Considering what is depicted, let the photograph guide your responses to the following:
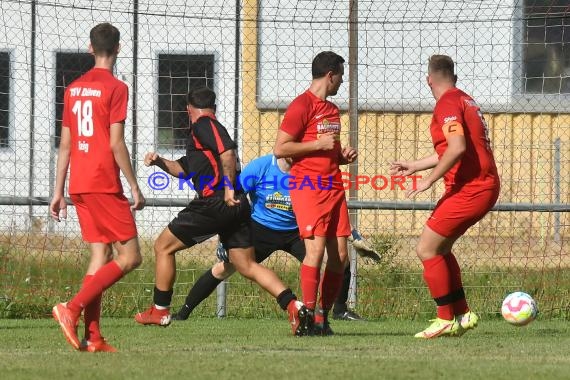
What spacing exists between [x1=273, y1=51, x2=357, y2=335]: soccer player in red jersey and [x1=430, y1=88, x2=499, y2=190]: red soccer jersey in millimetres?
750

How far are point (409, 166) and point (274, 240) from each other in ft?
7.52

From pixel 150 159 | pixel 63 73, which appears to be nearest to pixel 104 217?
pixel 150 159

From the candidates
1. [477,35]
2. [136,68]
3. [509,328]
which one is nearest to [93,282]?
[509,328]

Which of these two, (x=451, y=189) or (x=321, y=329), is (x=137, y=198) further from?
(x=451, y=189)

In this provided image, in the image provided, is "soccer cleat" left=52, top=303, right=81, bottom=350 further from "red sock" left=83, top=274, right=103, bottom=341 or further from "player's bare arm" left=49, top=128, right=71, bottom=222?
"player's bare arm" left=49, top=128, right=71, bottom=222

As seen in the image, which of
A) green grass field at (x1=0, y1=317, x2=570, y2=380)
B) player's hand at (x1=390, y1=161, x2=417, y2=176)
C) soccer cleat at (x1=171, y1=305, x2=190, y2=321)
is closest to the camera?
green grass field at (x1=0, y1=317, x2=570, y2=380)

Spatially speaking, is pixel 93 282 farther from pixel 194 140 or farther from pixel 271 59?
pixel 271 59

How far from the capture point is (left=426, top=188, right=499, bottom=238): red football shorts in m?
8.97

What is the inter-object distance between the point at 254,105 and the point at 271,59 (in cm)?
52

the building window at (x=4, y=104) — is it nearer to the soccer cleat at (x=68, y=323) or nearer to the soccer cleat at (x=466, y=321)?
the soccer cleat at (x=68, y=323)

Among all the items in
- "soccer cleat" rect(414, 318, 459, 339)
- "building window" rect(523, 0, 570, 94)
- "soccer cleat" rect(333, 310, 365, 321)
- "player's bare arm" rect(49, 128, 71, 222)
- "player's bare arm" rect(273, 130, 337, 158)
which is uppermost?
"building window" rect(523, 0, 570, 94)

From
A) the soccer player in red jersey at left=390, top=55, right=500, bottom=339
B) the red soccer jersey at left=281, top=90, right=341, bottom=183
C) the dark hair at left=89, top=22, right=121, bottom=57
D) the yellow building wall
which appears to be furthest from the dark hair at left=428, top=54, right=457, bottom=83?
the yellow building wall

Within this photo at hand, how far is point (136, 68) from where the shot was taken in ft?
42.3

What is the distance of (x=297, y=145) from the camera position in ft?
29.9
